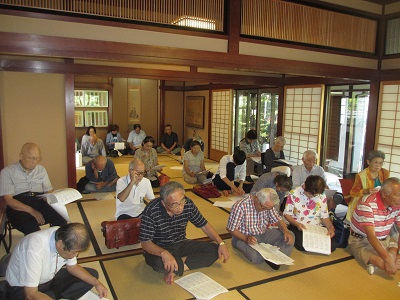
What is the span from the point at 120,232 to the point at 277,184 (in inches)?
68.0

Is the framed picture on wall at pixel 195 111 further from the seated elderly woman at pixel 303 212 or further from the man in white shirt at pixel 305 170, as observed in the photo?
the seated elderly woman at pixel 303 212

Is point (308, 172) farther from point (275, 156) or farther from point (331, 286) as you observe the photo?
point (331, 286)

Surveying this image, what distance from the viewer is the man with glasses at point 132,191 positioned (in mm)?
3512

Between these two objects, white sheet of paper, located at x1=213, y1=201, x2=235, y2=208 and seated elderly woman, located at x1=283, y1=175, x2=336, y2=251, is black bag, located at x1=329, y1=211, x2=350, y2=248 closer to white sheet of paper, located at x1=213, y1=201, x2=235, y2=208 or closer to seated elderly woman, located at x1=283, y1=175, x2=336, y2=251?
seated elderly woman, located at x1=283, y1=175, x2=336, y2=251

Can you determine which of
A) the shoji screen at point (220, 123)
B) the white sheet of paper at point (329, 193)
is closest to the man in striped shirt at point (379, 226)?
the white sheet of paper at point (329, 193)

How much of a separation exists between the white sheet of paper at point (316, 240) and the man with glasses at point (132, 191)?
5.63ft

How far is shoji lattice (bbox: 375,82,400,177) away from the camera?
17.5 ft

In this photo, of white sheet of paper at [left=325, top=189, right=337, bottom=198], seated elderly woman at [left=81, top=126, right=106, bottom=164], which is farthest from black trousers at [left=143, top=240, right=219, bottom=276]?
seated elderly woman at [left=81, top=126, right=106, bottom=164]

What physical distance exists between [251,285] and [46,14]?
10.2 feet

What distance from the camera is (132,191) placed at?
3.65 m

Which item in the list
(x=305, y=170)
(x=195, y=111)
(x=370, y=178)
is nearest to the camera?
(x=370, y=178)

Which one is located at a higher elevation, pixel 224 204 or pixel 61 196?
pixel 61 196

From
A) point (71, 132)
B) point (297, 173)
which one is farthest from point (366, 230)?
point (71, 132)

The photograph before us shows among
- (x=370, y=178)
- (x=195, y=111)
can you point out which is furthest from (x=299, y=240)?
(x=195, y=111)
